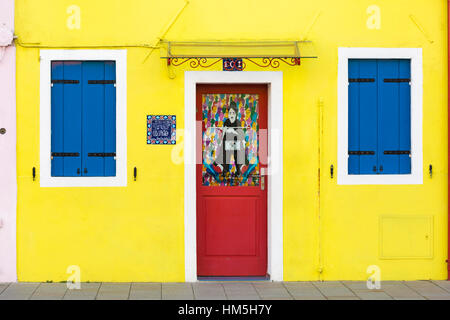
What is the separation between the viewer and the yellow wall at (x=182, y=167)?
912 cm

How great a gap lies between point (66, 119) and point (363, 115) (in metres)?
3.76

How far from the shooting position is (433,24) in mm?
9398

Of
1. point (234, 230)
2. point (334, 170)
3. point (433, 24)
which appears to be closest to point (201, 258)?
point (234, 230)

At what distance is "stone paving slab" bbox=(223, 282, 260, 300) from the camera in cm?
845

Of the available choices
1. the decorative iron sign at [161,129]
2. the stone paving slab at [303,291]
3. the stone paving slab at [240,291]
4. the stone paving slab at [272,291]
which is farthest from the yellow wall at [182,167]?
the stone paving slab at [240,291]

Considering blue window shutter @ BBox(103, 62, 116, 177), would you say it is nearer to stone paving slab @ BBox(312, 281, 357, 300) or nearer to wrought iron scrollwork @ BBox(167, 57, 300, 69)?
wrought iron scrollwork @ BBox(167, 57, 300, 69)

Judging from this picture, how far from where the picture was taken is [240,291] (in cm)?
878

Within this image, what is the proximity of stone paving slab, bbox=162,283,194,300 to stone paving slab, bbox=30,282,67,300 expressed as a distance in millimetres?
1190

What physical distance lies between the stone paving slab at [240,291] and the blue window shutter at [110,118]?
6.61 ft

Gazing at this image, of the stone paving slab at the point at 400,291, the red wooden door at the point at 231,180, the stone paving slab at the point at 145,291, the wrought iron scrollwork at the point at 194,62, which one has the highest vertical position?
the wrought iron scrollwork at the point at 194,62

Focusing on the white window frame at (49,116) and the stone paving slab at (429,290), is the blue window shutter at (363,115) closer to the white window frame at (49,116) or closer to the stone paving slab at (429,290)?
the stone paving slab at (429,290)

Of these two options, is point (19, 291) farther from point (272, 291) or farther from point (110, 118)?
point (272, 291)

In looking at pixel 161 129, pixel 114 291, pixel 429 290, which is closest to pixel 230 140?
pixel 161 129
